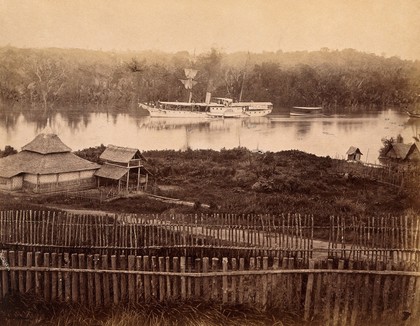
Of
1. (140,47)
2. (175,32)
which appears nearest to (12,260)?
(140,47)

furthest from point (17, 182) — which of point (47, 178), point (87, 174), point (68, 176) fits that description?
point (87, 174)

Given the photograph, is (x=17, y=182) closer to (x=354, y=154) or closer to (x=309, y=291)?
(x=309, y=291)

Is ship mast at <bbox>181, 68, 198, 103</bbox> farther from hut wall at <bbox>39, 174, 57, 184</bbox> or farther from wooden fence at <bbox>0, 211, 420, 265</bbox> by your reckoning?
hut wall at <bbox>39, 174, 57, 184</bbox>

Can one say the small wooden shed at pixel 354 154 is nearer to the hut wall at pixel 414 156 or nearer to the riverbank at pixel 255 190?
the riverbank at pixel 255 190

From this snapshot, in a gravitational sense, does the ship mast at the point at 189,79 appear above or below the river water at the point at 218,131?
above

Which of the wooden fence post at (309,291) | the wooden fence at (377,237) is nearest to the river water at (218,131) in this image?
the wooden fence at (377,237)
